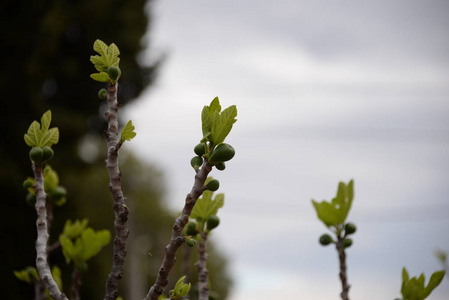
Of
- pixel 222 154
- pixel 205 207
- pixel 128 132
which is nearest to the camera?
pixel 222 154

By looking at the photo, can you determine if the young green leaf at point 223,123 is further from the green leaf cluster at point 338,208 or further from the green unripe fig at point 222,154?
the green leaf cluster at point 338,208

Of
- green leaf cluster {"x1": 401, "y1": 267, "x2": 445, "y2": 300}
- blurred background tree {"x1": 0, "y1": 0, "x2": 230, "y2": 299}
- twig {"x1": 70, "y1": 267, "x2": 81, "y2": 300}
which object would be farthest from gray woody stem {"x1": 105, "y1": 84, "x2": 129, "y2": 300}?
blurred background tree {"x1": 0, "y1": 0, "x2": 230, "y2": 299}

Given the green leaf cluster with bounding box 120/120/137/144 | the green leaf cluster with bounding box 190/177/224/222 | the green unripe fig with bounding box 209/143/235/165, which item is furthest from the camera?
the green leaf cluster with bounding box 190/177/224/222

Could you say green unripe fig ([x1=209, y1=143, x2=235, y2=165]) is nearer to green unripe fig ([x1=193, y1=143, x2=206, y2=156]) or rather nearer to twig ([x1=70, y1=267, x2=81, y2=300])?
green unripe fig ([x1=193, y1=143, x2=206, y2=156])

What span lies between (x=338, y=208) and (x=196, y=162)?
0.56 m

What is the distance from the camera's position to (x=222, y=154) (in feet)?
3.09

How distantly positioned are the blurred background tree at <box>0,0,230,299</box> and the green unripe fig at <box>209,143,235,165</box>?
6.94 meters

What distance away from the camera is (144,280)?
20.8m

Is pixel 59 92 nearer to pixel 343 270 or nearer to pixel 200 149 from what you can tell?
pixel 343 270

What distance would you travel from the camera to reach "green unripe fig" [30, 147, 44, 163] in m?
1.17

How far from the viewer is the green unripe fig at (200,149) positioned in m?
0.99

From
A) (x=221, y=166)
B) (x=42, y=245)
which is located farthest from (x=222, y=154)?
(x=42, y=245)

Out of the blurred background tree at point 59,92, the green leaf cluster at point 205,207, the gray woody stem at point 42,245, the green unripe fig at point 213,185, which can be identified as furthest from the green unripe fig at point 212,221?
the blurred background tree at point 59,92

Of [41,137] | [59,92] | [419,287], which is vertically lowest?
Answer: [419,287]
